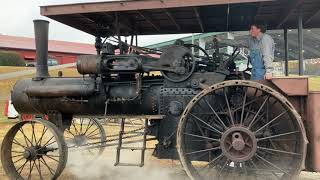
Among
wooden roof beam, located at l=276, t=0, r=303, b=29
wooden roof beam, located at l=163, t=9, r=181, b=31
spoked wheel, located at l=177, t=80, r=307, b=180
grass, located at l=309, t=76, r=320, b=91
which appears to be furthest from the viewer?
grass, located at l=309, t=76, r=320, b=91

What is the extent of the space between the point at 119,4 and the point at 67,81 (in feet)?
5.73

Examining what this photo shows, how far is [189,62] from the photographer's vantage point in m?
6.36

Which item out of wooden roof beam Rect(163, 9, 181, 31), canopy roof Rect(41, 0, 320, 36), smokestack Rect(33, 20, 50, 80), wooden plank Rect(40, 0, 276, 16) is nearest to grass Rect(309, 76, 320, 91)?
canopy roof Rect(41, 0, 320, 36)

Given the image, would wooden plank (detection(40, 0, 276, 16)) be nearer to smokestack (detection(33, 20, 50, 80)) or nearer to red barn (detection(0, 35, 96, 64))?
smokestack (detection(33, 20, 50, 80))

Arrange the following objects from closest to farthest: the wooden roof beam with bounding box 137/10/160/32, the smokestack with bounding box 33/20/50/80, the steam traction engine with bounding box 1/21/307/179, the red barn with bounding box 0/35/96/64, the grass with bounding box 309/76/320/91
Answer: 1. the steam traction engine with bounding box 1/21/307/179
2. the wooden roof beam with bounding box 137/10/160/32
3. the grass with bounding box 309/76/320/91
4. the smokestack with bounding box 33/20/50/80
5. the red barn with bounding box 0/35/96/64

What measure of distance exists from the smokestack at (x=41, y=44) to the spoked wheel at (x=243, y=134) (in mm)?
2782

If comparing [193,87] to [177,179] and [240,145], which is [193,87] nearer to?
[240,145]

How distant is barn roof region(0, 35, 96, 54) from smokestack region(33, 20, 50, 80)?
115ft

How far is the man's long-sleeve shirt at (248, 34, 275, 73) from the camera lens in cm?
587

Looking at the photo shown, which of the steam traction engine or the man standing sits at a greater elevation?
the man standing

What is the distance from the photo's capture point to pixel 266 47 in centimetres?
600

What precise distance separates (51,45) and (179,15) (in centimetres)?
3857

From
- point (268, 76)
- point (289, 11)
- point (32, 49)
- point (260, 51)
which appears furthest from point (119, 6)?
point (32, 49)

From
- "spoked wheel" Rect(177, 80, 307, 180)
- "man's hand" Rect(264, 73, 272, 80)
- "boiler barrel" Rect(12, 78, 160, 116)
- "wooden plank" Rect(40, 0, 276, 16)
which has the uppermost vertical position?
"wooden plank" Rect(40, 0, 276, 16)
